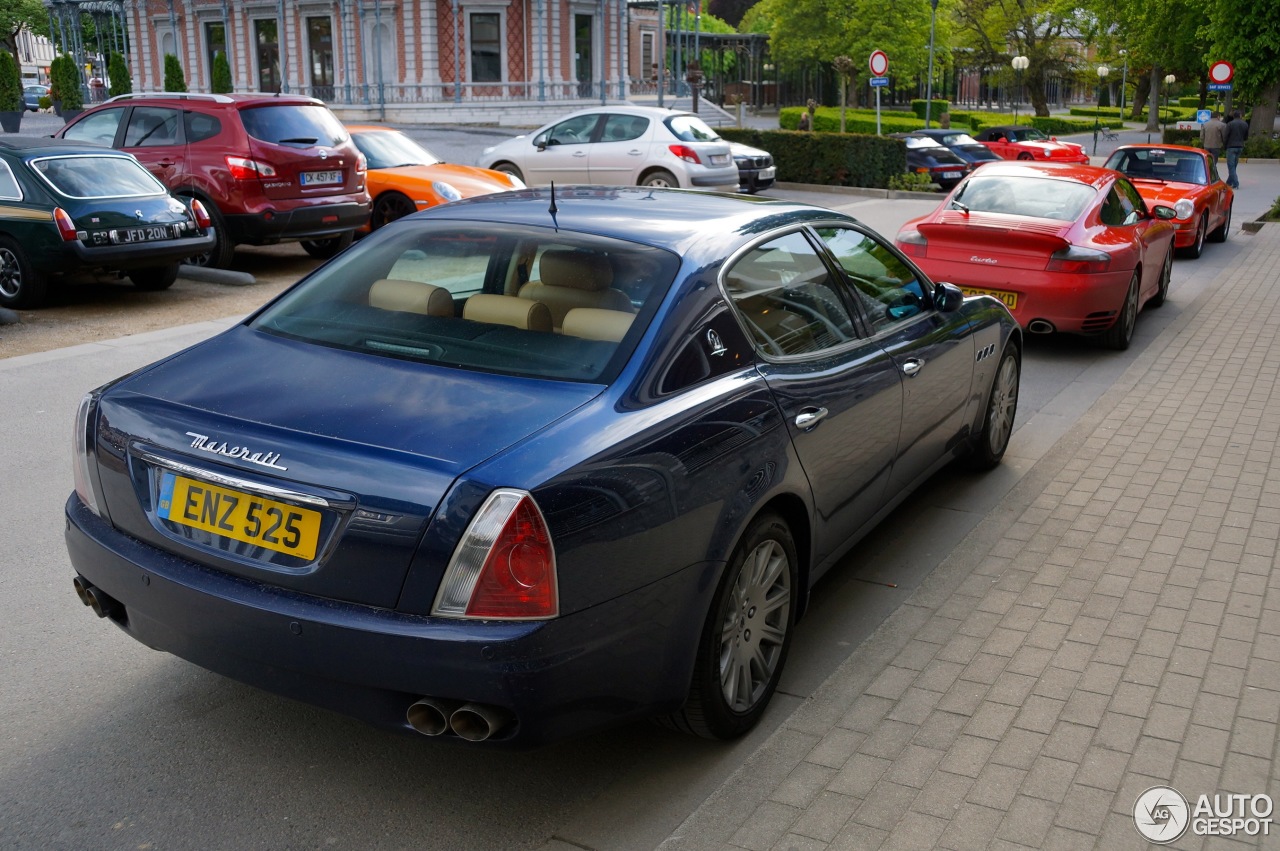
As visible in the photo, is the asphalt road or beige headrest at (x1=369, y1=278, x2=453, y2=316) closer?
the asphalt road

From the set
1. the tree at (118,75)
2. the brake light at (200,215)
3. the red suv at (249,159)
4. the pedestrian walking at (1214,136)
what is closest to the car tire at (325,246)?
the red suv at (249,159)

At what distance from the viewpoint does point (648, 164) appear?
19.8m

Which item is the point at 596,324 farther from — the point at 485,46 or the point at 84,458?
the point at 485,46

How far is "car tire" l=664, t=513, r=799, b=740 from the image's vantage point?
3.52 meters

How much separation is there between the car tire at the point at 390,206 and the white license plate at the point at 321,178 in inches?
76.7

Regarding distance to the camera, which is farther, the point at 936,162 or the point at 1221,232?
the point at 936,162

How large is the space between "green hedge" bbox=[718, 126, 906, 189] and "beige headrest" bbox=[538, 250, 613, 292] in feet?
71.3

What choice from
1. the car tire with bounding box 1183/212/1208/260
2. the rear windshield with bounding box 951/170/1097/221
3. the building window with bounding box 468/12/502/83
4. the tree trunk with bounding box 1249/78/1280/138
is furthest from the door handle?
the building window with bounding box 468/12/502/83

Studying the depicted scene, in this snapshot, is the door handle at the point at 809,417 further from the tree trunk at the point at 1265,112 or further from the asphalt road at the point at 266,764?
the tree trunk at the point at 1265,112

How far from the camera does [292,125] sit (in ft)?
43.2

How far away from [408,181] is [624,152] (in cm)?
553

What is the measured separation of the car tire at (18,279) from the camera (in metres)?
10.7

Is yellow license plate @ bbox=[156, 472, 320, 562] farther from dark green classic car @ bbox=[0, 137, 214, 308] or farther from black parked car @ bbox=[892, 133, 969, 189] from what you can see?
black parked car @ bbox=[892, 133, 969, 189]
